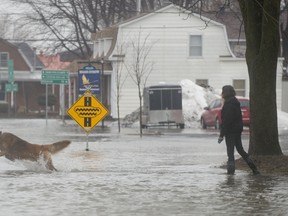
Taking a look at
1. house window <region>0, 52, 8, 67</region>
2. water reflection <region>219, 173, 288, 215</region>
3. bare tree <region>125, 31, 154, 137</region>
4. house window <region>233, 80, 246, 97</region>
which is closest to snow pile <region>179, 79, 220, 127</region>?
bare tree <region>125, 31, 154, 137</region>

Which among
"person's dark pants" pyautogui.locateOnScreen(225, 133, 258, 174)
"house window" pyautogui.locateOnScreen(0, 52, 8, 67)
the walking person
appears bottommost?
"person's dark pants" pyautogui.locateOnScreen(225, 133, 258, 174)

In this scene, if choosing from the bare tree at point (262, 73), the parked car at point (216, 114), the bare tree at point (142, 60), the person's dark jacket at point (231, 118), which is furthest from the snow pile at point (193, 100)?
the person's dark jacket at point (231, 118)

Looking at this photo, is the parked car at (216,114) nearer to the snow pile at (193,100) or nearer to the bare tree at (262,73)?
the snow pile at (193,100)

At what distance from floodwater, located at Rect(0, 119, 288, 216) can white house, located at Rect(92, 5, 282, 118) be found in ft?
103

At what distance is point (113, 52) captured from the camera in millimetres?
54969

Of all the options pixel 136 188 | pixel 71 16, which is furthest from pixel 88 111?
pixel 71 16

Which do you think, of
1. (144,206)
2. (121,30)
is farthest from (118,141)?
(121,30)

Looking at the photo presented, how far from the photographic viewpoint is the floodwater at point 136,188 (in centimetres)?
1229

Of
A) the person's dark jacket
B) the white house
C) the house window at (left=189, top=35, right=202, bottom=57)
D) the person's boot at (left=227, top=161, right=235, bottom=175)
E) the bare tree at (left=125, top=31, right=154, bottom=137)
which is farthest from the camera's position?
the house window at (left=189, top=35, right=202, bottom=57)

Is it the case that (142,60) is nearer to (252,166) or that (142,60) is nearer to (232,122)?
(232,122)

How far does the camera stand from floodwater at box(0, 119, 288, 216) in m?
12.3

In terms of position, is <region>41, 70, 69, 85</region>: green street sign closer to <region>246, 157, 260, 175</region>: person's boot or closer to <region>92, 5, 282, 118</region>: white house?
<region>92, 5, 282, 118</region>: white house

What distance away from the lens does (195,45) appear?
55.5 m

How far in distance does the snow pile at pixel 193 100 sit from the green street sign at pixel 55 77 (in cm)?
666
